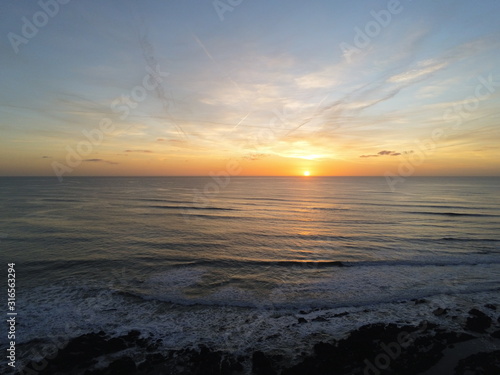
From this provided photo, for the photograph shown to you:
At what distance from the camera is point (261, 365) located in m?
8.94

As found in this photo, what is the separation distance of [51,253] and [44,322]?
1261cm

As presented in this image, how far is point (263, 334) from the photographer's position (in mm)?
10867

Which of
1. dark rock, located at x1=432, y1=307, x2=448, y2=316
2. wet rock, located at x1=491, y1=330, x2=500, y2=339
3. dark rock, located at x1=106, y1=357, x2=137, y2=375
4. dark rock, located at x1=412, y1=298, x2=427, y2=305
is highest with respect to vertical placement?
wet rock, located at x1=491, y1=330, x2=500, y2=339

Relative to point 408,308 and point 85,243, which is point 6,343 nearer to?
point 85,243

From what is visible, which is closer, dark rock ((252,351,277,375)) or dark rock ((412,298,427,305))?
dark rock ((252,351,277,375))

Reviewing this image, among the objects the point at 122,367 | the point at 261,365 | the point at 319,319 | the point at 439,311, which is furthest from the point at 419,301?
the point at 122,367

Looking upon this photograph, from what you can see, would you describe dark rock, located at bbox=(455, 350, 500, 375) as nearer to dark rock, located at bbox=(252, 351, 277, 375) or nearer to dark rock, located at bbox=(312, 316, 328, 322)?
dark rock, located at bbox=(312, 316, 328, 322)

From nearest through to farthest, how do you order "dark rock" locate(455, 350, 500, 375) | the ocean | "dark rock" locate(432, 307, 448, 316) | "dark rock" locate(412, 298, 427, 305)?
"dark rock" locate(455, 350, 500, 375) < the ocean < "dark rock" locate(432, 307, 448, 316) < "dark rock" locate(412, 298, 427, 305)

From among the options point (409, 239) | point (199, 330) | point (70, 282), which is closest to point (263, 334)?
point (199, 330)
